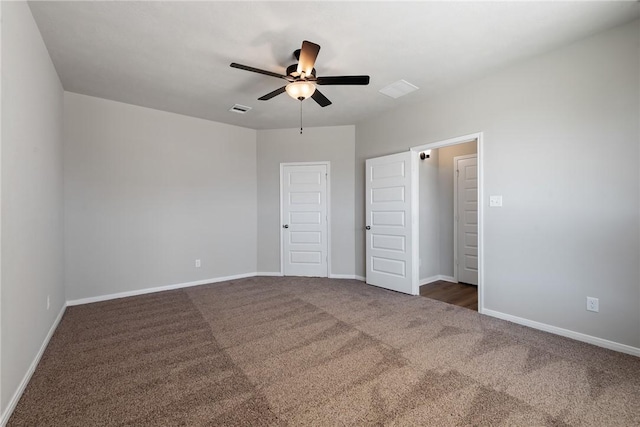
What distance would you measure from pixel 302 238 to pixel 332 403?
139 inches

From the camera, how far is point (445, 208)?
489 cm

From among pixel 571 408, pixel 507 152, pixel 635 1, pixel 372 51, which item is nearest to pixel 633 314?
pixel 571 408

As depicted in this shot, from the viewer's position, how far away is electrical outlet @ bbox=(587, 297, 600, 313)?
8.03 feet

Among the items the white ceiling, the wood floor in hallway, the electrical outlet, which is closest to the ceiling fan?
the white ceiling

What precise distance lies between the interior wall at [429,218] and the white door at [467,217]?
323 mm

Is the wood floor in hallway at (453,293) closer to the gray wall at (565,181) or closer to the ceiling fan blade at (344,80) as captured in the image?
the gray wall at (565,181)

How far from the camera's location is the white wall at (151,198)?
3676 mm

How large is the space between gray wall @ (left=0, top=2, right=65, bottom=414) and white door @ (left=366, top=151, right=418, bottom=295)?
12.7 ft

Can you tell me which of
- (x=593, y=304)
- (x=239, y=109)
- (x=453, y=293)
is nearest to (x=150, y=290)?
(x=239, y=109)

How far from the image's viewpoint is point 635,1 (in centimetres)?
204

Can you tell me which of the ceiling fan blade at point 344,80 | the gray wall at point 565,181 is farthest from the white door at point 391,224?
the ceiling fan blade at point 344,80

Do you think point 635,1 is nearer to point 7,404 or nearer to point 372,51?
point 372,51

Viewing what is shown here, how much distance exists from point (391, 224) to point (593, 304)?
7.56 feet

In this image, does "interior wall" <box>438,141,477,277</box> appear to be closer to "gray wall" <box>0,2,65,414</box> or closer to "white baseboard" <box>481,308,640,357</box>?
"white baseboard" <box>481,308,640,357</box>
